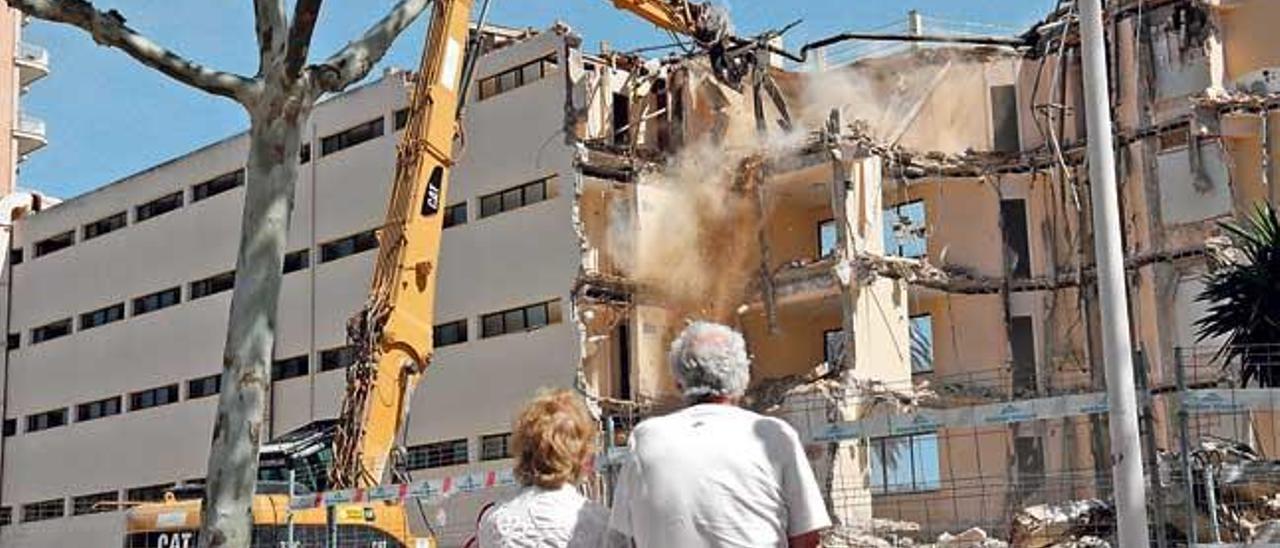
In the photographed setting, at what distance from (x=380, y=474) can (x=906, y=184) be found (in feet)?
44.8

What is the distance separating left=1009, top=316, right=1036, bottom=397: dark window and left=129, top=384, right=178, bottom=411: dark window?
2003cm

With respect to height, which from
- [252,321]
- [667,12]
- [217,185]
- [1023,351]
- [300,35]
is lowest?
[252,321]

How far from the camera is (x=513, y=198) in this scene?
3225 cm

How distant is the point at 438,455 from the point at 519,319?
3304 millimetres

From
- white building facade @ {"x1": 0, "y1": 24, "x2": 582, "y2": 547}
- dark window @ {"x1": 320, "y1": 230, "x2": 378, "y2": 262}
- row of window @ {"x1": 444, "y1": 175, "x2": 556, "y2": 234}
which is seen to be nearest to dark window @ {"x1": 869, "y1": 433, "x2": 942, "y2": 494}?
white building facade @ {"x1": 0, "y1": 24, "x2": 582, "y2": 547}

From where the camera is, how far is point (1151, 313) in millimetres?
27797

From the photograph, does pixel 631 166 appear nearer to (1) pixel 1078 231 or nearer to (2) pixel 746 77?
(2) pixel 746 77

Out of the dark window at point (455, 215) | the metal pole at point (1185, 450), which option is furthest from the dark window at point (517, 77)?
the metal pole at point (1185, 450)

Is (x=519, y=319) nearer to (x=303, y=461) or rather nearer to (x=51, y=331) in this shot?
(x=303, y=461)

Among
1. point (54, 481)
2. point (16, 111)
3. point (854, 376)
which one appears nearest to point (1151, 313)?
point (854, 376)

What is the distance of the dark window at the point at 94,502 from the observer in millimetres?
39969

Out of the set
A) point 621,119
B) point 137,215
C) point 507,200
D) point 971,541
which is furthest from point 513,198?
point 137,215

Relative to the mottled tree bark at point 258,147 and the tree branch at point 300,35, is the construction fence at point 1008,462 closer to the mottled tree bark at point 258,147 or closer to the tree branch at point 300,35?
the mottled tree bark at point 258,147

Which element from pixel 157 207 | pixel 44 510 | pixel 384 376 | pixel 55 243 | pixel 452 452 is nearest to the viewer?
pixel 384 376
